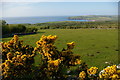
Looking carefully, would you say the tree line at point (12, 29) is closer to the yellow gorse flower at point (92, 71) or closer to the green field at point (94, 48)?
the green field at point (94, 48)

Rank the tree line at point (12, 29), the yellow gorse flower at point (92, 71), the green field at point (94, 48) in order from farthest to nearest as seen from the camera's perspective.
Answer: the tree line at point (12, 29) < the green field at point (94, 48) < the yellow gorse flower at point (92, 71)

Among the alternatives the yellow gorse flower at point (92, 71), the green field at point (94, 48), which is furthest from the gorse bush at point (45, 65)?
the green field at point (94, 48)

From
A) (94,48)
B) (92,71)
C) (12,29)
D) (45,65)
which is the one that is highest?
(12,29)

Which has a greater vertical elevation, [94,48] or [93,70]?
[93,70]

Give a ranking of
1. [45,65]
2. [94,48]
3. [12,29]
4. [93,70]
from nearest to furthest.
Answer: [93,70] → [45,65] → [94,48] → [12,29]

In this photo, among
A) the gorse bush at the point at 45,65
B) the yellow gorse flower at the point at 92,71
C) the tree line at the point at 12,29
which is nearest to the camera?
the gorse bush at the point at 45,65

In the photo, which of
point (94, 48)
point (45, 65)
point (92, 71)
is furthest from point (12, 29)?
point (92, 71)

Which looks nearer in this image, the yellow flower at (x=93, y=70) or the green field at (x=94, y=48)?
the yellow flower at (x=93, y=70)

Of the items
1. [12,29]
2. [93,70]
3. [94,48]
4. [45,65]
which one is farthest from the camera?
[12,29]

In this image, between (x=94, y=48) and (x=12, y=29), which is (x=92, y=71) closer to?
(x=94, y=48)

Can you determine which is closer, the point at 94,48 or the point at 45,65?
the point at 45,65

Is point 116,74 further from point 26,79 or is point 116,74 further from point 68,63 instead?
point 26,79

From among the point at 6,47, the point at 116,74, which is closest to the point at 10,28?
the point at 6,47

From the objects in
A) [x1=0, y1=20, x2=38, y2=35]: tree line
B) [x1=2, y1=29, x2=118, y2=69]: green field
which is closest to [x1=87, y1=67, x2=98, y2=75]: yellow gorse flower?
[x1=2, y1=29, x2=118, y2=69]: green field
